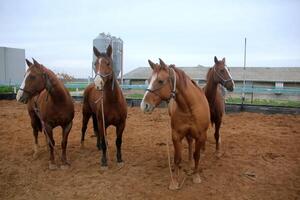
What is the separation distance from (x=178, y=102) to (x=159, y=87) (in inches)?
18.0

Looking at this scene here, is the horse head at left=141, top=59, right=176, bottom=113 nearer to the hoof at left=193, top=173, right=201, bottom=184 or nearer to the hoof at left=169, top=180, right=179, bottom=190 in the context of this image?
the hoof at left=169, top=180, right=179, bottom=190

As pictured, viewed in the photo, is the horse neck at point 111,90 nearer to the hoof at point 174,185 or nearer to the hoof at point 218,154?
the hoof at point 174,185

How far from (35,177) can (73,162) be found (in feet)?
2.82

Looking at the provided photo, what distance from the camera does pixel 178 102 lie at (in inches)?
158

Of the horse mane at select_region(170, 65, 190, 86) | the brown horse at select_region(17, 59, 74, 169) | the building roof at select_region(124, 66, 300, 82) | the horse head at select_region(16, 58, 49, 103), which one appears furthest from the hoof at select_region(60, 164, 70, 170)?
the building roof at select_region(124, 66, 300, 82)

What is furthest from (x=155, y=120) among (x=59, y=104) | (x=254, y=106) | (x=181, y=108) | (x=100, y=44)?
(x=100, y=44)

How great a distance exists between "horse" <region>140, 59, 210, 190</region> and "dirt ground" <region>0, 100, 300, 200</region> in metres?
0.51

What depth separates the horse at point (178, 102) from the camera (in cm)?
371

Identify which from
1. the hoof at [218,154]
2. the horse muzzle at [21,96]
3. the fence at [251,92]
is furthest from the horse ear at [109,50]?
the fence at [251,92]

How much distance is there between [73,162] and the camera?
5.41m

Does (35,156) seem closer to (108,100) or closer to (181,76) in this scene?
(108,100)

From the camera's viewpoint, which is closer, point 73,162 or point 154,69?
point 154,69

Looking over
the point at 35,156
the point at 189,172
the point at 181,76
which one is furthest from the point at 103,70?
the point at 35,156

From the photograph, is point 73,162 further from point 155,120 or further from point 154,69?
point 155,120
